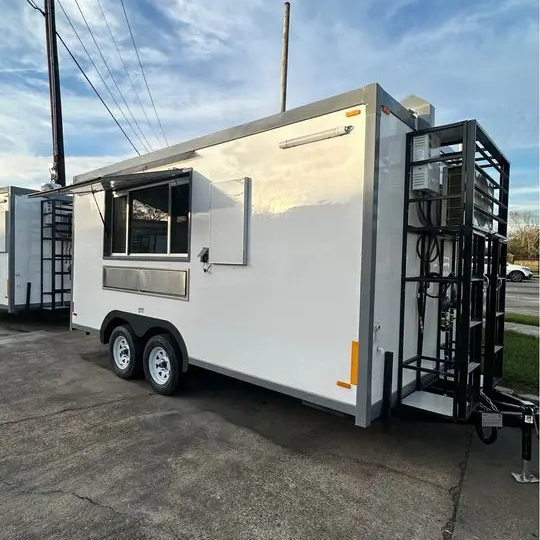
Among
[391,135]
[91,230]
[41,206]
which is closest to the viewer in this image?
[391,135]

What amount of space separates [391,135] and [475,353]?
2.09 m

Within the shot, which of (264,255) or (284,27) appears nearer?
(264,255)

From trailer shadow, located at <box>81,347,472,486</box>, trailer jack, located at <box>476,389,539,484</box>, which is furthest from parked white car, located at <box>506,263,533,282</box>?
trailer jack, located at <box>476,389,539,484</box>

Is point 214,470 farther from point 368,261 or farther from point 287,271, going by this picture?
point 368,261

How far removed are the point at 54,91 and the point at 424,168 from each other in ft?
36.8

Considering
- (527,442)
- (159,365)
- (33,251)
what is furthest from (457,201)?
(33,251)

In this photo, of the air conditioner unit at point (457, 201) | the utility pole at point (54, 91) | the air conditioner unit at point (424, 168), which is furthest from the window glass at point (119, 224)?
the utility pole at point (54, 91)

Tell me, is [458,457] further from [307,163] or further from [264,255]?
[307,163]

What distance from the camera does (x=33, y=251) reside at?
9109 mm

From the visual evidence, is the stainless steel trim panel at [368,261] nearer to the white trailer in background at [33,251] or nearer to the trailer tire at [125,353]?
the trailer tire at [125,353]

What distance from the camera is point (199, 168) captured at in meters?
4.64

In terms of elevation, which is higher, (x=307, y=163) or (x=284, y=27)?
(x=284, y=27)

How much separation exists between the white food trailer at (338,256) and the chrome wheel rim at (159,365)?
0.23 ft

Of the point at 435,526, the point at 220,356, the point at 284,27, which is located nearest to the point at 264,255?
the point at 220,356
